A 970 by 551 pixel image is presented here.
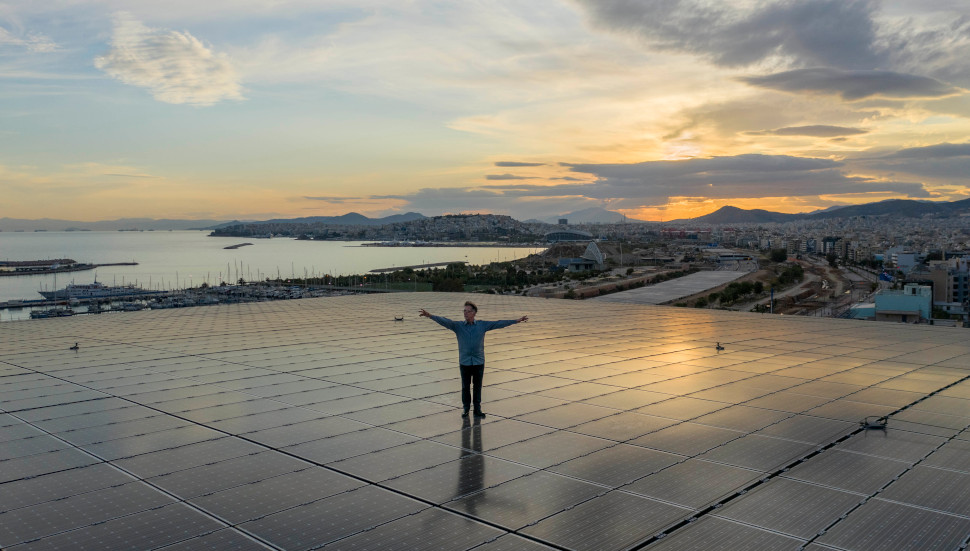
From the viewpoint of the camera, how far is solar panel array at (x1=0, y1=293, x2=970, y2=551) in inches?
214

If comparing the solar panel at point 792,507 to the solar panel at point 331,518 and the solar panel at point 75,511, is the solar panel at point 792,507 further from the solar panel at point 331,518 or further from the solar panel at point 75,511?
the solar panel at point 75,511

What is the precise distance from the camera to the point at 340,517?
5695mm

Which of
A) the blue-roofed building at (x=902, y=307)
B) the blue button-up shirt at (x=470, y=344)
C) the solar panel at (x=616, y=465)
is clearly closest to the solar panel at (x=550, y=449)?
the solar panel at (x=616, y=465)

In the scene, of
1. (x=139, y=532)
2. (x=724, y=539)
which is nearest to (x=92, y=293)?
(x=139, y=532)

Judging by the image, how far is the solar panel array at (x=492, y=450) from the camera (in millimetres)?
5441

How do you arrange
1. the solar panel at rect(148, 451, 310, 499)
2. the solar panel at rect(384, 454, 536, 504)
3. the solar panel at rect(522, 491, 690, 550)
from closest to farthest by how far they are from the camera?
the solar panel at rect(522, 491, 690, 550) → the solar panel at rect(384, 454, 536, 504) → the solar panel at rect(148, 451, 310, 499)

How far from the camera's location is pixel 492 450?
752 centimetres

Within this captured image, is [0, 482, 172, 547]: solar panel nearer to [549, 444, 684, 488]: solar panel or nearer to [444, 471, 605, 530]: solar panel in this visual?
[444, 471, 605, 530]: solar panel

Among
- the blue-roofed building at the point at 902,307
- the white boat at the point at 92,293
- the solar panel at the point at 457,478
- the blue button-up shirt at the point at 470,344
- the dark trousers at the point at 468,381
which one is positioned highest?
the blue button-up shirt at the point at 470,344

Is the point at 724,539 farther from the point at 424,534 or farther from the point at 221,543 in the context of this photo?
the point at 221,543

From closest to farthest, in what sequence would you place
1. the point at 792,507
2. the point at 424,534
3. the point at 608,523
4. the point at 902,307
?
the point at 424,534, the point at 608,523, the point at 792,507, the point at 902,307

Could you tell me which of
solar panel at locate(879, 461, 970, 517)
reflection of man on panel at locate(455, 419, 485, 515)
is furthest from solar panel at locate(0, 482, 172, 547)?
solar panel at locate(879, 461, 970, 517)

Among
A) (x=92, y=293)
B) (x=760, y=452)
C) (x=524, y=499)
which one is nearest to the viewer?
(x=524, y=499)

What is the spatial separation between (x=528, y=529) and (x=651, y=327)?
1540 cm
